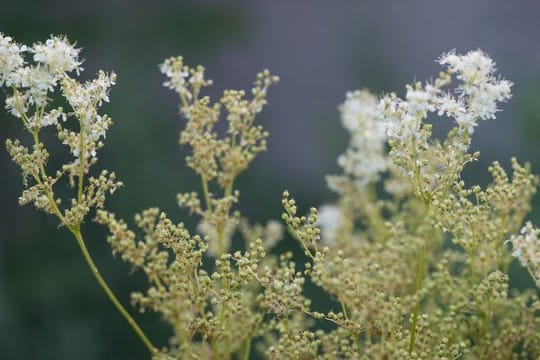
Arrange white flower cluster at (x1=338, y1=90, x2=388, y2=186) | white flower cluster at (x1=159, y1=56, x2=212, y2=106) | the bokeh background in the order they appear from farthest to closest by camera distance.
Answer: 1. the bokeh background
2. white flower cluster at (x1=338, y1=90, x2=388, y2=186)
3. white flower cluster at (x1=159, y1=56, x2=212, y2=106)

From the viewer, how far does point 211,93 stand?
3.55m

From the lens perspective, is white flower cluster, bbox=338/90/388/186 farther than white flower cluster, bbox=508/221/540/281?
Yes

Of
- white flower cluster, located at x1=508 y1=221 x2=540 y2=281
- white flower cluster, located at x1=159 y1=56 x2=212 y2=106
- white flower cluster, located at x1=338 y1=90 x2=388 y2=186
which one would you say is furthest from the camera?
white flower cluster, located at x1=338 y1=90 x2=388 y2=186

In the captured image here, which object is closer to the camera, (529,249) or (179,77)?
(529,249)

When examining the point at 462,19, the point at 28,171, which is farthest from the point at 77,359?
the point at 462,19

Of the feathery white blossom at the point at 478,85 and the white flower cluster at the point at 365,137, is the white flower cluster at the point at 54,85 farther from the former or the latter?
the white flower cluster at the point at 365,137

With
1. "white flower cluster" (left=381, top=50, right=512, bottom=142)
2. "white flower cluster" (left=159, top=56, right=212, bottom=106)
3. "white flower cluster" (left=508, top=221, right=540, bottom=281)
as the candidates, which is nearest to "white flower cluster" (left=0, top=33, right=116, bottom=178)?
"white flower cluster" (left=159, top=56, right=212, bottom=106)

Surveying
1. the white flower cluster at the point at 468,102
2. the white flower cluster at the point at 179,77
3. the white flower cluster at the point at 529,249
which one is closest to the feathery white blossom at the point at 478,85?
the white flower cluster at the point at 468,102

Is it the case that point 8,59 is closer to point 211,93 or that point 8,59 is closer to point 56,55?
point 56,55

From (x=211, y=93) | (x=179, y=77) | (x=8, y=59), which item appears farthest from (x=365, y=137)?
(x=211, y=93)

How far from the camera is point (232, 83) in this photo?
3.56 meters

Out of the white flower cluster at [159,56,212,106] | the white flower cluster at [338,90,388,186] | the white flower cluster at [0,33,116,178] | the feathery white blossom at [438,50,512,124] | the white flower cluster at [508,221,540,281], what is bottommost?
the white flower cluster at [508,221,540,281]

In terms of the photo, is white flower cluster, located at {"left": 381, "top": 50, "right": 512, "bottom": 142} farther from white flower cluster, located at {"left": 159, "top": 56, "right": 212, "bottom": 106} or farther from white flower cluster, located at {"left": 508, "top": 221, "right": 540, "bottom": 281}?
white flower cluster, located at {"left": 159, "top": 56, "right": 212, "bottom": 106}

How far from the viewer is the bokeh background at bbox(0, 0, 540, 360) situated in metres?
2.61
